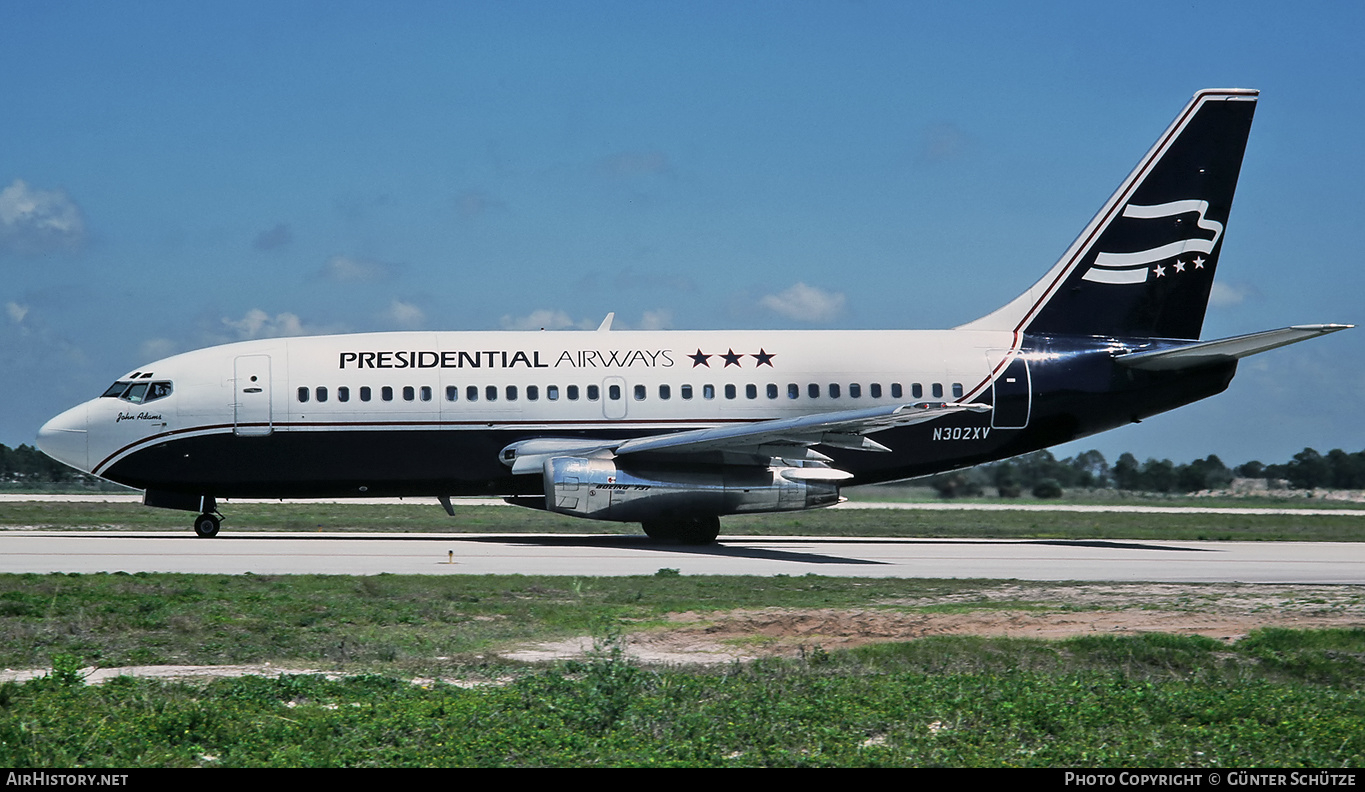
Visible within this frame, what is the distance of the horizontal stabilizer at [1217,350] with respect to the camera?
79.7ft

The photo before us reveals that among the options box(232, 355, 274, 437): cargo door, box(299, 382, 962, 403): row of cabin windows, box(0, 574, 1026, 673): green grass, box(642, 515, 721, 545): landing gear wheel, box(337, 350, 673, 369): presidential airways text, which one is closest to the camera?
box(0, 574, 1026, 673): green grass

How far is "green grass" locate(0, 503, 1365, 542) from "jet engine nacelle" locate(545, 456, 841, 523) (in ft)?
17.7

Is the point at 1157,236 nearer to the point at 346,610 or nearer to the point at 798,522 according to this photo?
the point at 798,522

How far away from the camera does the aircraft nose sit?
26.1 metres

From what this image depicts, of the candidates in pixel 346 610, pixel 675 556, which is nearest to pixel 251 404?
pixel 675 556

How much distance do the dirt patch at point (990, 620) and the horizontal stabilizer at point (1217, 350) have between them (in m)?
8.22

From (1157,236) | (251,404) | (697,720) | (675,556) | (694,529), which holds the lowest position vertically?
(697,720)

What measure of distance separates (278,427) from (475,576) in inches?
386

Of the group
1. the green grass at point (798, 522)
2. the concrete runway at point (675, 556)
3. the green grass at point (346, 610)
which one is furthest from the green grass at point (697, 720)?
the green grass at point (798, 522)

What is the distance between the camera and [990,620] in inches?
566

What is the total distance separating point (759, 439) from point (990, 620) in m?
9.89

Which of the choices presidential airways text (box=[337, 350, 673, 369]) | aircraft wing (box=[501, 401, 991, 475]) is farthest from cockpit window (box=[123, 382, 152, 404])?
aircraft wing (box=[501, 401, 991, 475])

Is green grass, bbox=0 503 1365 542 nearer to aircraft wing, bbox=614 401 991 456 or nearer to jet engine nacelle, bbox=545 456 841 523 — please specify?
jet engine nacelle, bbox=545 456 841 523
